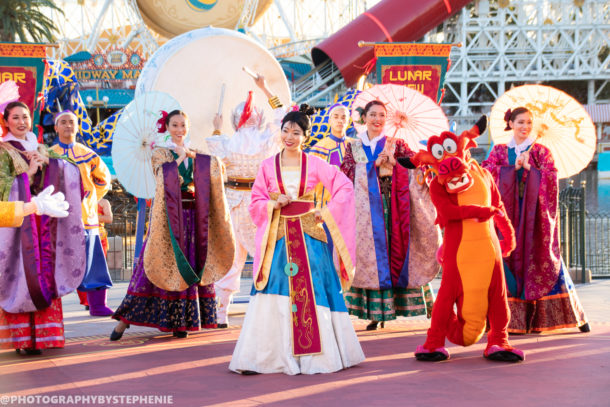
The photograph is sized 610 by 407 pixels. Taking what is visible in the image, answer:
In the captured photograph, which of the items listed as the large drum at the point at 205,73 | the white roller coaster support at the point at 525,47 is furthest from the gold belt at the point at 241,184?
the white roller coaster support at the point at 525,47

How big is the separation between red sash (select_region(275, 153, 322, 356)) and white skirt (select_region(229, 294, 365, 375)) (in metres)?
0.03

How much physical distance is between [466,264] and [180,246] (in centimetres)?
207

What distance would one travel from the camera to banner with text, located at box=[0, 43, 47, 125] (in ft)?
29.6

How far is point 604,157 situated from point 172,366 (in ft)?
83.1

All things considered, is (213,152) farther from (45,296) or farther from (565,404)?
(565,404)

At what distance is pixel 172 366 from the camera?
4625 millimetres

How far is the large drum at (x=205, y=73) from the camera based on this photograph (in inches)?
301

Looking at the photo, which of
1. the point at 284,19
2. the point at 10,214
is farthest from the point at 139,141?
the point at 284,19

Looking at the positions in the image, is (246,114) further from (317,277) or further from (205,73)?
(317,277)

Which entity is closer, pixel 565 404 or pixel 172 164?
pixel 565 404

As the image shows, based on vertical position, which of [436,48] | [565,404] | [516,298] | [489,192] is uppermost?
[436,48]

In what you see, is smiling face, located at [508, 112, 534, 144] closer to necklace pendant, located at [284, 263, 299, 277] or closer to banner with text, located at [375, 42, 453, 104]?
necklace pendant, located at [284, 263, 299, 277]

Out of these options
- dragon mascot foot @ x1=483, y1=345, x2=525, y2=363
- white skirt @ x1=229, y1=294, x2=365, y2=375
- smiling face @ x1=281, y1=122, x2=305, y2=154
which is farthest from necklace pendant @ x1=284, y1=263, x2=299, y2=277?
dragon mascot foot @ x1=483, y1=345, x2=525, y2=363

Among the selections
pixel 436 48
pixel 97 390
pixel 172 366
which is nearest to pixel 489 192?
pixel 172 366
